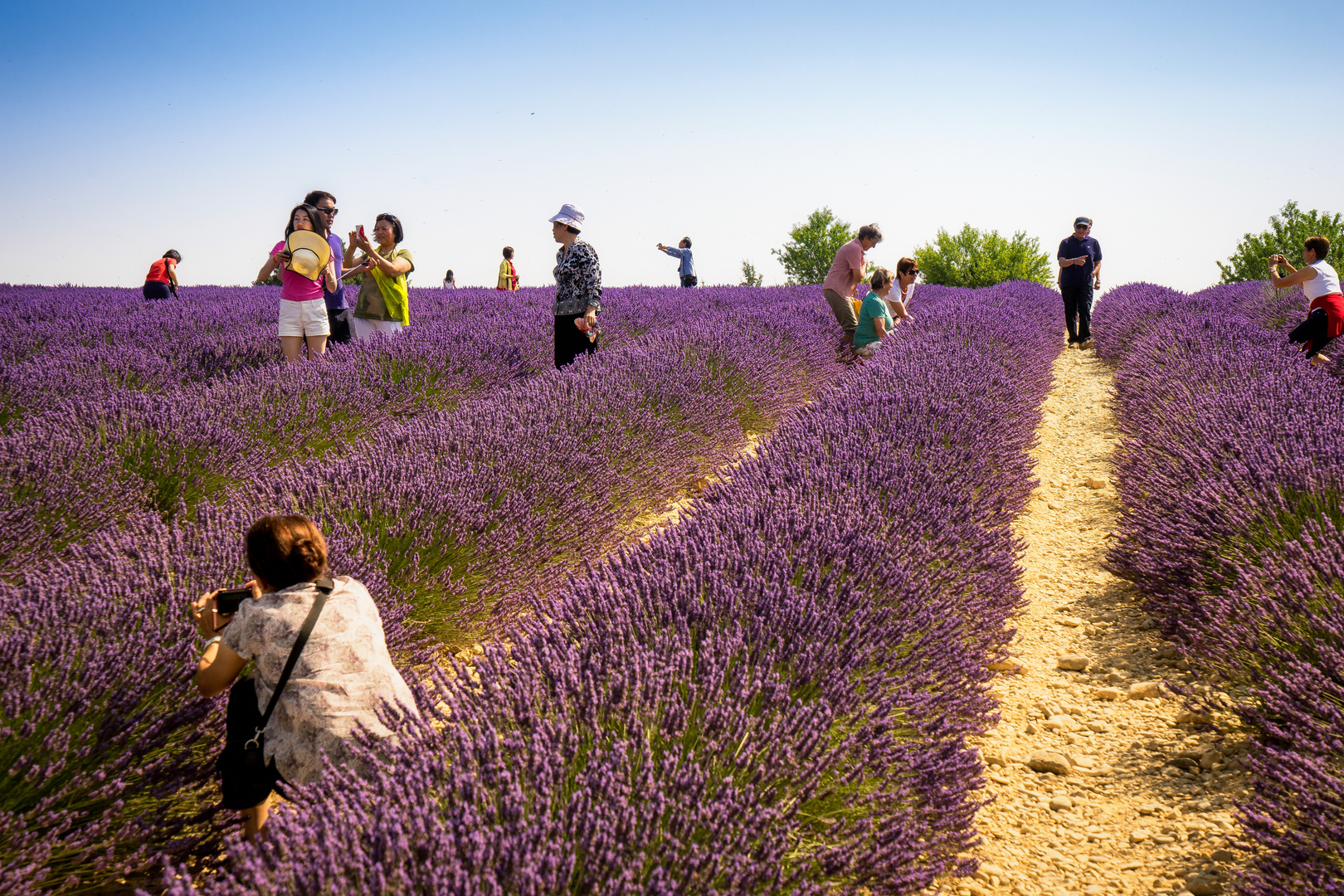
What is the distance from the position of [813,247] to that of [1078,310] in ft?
71.8

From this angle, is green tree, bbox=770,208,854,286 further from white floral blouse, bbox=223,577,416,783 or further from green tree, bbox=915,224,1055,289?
white floral blouse, bbox=223,577,416,783

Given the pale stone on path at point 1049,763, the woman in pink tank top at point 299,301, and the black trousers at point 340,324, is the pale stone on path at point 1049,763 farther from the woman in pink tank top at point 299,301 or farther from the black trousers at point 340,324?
the black trousers at point 340,324

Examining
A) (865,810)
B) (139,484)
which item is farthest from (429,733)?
(139,484)

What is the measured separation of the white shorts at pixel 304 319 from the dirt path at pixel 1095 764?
4023 mm

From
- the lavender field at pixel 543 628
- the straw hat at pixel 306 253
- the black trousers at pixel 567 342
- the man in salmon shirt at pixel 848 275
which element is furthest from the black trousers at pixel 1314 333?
the straw hat at pixel 306 253

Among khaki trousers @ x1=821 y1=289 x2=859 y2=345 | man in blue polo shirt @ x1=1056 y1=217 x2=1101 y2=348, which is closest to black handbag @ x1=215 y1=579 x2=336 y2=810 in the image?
khaki trousers @ x1=821 y1=289 x2=859 y2=345

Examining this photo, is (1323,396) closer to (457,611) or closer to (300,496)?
(457,611)

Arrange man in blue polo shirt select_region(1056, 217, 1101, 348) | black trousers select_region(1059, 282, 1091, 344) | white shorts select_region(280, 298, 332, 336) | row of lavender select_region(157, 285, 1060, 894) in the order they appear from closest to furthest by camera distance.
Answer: row of lavender select_region(157, 285, 1060, 894) < white shorts select_region(280, 298, 332, 336) < man in blue polo shirt select_region(1056, 217, 1101, 348) < black trousers select_region(1059, 282, 1091, 344)

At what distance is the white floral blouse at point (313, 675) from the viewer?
1.49 m

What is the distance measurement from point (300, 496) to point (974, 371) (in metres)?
3.51

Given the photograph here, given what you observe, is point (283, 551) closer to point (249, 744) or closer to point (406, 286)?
point (249, 744)

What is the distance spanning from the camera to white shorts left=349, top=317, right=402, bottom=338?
5379mm

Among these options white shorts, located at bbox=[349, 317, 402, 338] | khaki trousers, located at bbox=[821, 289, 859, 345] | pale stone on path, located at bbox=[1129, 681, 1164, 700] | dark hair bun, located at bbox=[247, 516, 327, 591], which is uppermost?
khaki trousers, located at bbox=[821, 289, 859, 345]

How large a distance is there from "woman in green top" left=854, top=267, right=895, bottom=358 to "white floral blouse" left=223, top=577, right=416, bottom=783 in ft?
16.9
